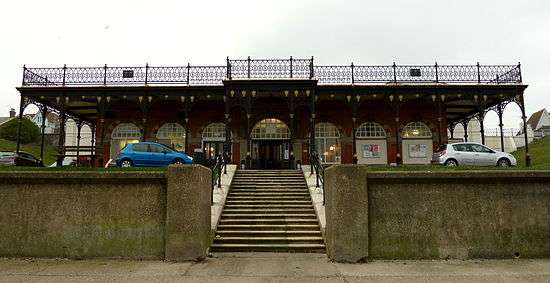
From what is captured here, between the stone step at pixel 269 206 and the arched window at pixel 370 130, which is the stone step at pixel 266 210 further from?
the arched window at pixel 370 130

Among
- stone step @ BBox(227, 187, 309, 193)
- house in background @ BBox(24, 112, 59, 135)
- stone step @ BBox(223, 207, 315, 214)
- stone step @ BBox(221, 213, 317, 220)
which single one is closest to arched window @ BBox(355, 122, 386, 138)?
stone step @ BBox(227, 187, 309, 193)

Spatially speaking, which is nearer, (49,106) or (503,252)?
(503,252)

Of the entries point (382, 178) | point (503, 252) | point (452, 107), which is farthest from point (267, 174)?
point (452, 107)

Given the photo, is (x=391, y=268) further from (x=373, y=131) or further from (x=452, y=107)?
(x=452, y=107)

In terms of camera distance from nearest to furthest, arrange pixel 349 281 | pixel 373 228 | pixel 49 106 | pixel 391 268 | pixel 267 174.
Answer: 1. pixel 349 281
2. pixel 391 268
3. pixel 373 228
4. pixel 267 174
5. pixel 49 106

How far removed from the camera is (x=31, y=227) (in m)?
7.79

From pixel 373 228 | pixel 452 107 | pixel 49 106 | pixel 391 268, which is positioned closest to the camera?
pixel 391 268

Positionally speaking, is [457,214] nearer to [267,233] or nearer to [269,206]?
[267,233]

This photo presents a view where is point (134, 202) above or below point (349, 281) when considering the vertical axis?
above

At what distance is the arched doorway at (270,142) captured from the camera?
23.4 metres

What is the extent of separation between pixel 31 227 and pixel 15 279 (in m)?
1.81

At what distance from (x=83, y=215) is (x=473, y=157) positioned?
16430 mm

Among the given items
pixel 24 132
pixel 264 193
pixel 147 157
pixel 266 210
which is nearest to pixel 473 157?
pixel 264 193

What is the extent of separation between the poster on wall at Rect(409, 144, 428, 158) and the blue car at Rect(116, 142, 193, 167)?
14.2m
